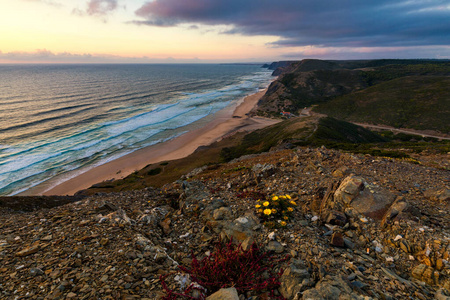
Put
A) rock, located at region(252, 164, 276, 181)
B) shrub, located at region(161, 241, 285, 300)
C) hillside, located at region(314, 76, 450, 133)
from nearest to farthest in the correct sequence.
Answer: shrub, located at region(161, 241, 285, 300), rock, located at region(252, 164, 276, 181), hillside, located at region(314, 76, 450, 133)

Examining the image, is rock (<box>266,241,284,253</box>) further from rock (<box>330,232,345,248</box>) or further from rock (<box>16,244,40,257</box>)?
rock (<box>16,244,40,257</box>)

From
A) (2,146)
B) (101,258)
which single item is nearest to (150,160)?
(2,146)

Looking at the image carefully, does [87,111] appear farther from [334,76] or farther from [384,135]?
[334,76]

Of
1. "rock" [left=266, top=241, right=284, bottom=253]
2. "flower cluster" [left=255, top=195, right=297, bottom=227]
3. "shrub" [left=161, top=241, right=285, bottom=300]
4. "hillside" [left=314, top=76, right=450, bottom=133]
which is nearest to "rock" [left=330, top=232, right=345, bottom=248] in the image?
"flower cluster" [left=255, top=195, right=297, bottom=227]

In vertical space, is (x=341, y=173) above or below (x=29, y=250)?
above

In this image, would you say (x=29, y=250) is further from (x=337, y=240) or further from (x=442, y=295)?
(x=442, y=295)

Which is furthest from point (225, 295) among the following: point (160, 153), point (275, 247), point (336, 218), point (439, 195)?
point (160, 153)
